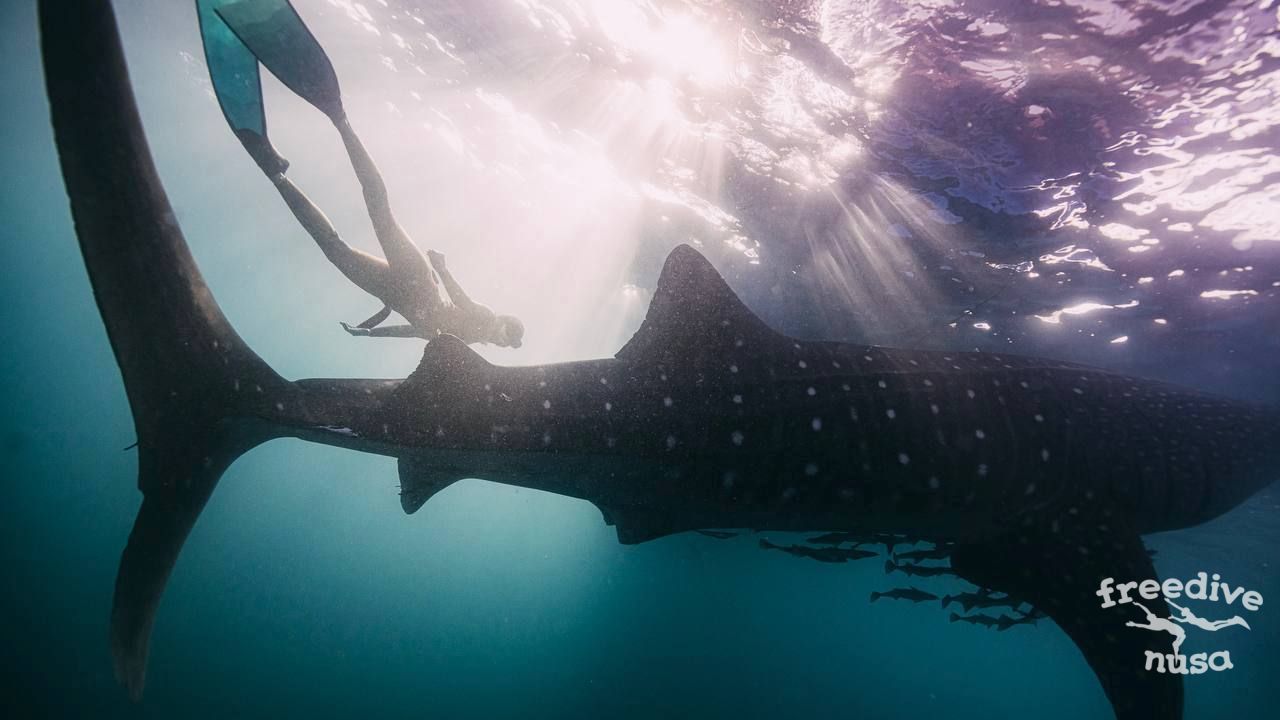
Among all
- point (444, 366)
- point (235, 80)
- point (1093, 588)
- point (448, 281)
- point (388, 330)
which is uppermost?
point (235, 80)

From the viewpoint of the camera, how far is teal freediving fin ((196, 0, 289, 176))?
4746 mm

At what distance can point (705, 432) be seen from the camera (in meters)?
3.29

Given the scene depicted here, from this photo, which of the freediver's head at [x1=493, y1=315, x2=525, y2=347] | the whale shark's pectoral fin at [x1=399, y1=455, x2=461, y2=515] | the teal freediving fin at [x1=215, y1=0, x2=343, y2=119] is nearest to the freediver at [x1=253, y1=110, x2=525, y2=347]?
the freediver's head at [x1=493, y1=315, x2=525, y2=347]

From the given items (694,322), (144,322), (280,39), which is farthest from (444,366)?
(280,39)

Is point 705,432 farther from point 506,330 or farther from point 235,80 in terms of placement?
point 235,80

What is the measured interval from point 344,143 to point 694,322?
4863mm

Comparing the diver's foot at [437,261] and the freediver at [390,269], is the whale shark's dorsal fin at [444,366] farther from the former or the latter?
the diver's foot at [437,261]

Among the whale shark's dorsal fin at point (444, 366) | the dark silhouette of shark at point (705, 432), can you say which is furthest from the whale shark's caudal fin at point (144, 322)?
the whale shark's dorsal fin at point (444, 366)

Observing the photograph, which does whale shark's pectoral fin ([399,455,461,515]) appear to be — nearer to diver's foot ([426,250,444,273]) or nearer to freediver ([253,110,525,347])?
freediver ([253,110,525,347])

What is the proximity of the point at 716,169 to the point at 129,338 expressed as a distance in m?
11.0

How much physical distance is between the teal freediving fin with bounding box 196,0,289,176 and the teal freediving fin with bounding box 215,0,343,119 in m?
0.24

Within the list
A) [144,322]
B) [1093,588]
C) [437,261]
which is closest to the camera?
[144,322]

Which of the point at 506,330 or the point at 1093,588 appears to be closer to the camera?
the point at 1093,588

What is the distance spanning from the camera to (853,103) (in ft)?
28.5
